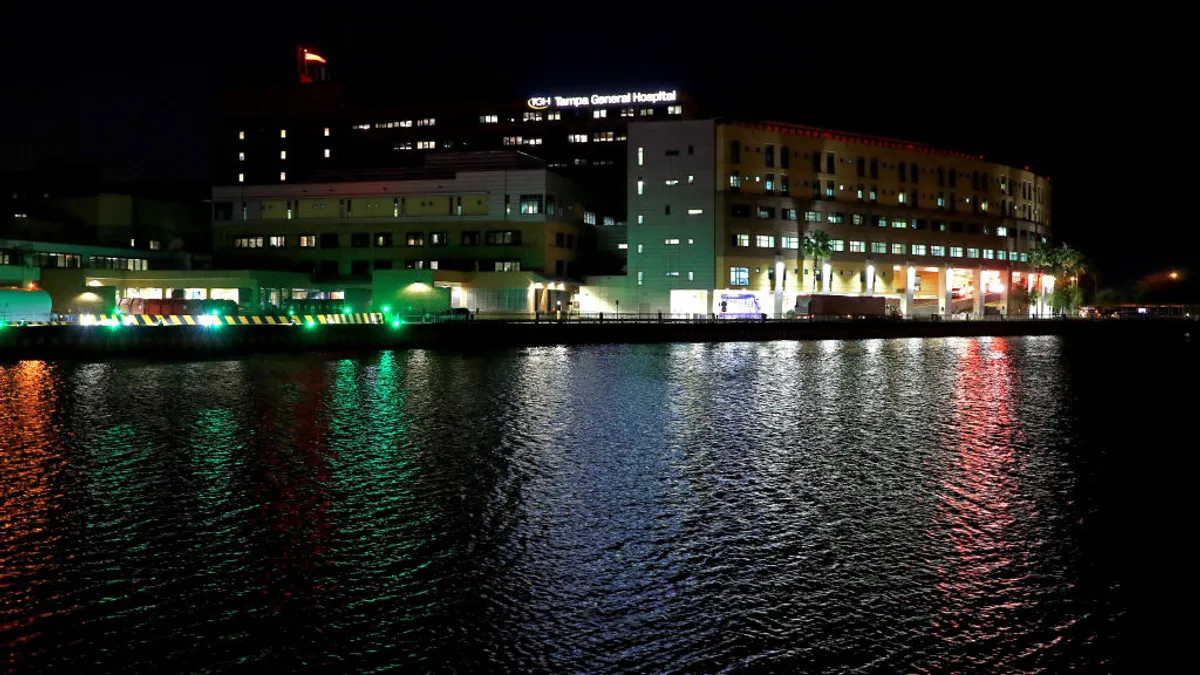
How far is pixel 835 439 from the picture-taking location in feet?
82.1

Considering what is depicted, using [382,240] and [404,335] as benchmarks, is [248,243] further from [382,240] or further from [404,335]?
[404,335]

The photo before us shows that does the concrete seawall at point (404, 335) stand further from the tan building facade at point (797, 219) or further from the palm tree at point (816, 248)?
the tan building facade at point (797, 219)

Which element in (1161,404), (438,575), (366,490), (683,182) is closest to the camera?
(438,575)

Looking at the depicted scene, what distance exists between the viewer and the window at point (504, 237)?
327 ft

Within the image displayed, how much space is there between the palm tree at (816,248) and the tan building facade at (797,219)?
0.69 m

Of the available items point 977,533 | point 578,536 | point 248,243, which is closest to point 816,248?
point 248,243

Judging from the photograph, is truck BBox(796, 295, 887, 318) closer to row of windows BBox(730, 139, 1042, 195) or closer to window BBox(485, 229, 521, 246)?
row of windows BBox(730, 139, 1042, 195)

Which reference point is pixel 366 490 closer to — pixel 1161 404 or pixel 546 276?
pixel 1161 404

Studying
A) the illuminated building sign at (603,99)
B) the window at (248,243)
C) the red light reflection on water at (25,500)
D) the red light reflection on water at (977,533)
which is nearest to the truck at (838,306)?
the illuminated building sign at (603,99)

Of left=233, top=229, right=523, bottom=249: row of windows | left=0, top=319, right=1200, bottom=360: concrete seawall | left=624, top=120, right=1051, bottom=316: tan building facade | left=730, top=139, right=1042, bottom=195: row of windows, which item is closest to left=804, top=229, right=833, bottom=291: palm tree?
left=624, top=120, right=1051, bottom=316: tan building facade

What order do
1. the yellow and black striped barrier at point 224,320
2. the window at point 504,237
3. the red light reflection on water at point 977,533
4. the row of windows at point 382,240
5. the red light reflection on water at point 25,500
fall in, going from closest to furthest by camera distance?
the red light reflection on water at point 977,533
the red light reflection on water at point 25,500
the yellow and black striped barrier at point 224,320
the window at point 504,237
the row of windows at point 382,240

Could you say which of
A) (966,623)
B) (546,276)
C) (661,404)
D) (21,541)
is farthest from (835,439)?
(546,276)

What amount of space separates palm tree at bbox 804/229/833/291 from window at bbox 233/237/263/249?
203ft

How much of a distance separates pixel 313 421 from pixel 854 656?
819 inches
